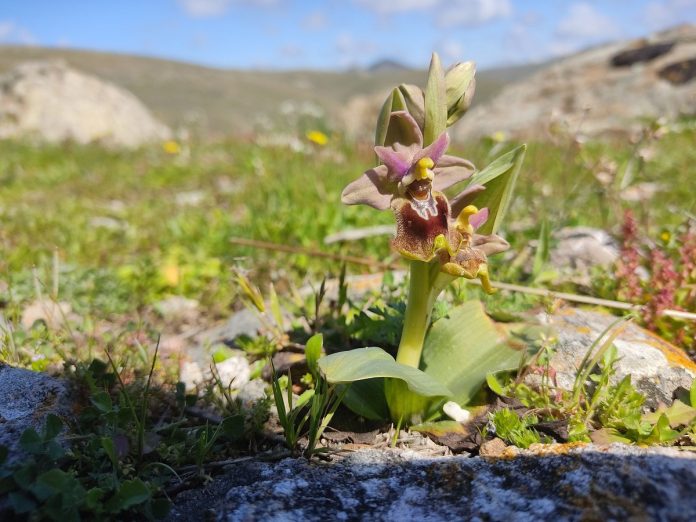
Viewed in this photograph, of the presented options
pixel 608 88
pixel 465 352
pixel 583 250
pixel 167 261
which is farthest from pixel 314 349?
pixel 608 88

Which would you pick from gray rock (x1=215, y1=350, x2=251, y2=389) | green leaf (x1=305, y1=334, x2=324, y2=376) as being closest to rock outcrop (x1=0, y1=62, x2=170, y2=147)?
gray rock (x1=215, y1=350, x2=251, y2=389)

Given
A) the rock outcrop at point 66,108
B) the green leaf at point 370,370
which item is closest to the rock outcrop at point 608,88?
the rock outcrop at point 66,108

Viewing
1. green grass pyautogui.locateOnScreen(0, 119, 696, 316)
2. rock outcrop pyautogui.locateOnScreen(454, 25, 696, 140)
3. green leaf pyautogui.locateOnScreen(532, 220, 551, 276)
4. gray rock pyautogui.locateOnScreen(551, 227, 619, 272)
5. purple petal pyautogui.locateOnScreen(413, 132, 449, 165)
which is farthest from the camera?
rock outcrop pyautogui.locateOnScreen(454, 25, 696, 140)

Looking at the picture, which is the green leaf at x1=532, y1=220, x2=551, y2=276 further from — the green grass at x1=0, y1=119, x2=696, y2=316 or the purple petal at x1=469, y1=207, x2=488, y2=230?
the purple petal at x1=469, y1=207, x2=488, y2=230

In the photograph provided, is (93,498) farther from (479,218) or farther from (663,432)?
(663,432)

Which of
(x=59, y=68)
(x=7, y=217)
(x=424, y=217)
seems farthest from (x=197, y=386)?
(x=59, y=68)

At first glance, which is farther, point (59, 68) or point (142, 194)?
point (59, 68)

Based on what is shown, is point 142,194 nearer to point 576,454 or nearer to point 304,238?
point 304,238
